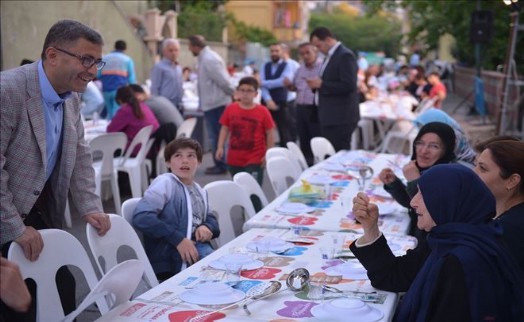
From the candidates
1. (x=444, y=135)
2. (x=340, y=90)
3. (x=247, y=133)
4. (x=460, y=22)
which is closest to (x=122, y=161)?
(x=247, y=133)

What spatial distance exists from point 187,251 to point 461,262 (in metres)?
1.92

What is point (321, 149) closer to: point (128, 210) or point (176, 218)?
point (176, 218)

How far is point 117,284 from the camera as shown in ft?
8.70

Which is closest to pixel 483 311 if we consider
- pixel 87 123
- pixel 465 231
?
pixel 465 231

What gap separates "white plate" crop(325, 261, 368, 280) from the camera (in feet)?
10.6

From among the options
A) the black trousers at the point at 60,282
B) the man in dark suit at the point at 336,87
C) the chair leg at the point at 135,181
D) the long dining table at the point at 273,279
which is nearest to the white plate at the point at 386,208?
the long dining table at the point at 273,279

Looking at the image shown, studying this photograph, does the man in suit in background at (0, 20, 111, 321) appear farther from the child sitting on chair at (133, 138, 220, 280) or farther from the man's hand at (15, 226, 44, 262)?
the child sitting on chair at (133, 138, 220, 280)

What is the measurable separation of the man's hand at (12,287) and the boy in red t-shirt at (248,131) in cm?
516

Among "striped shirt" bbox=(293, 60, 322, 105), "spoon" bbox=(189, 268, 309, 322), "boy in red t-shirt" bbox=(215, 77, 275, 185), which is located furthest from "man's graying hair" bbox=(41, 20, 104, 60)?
"striped shirt" bbox=(293, 60, 322, 105)

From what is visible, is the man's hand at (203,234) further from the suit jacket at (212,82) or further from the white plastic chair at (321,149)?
the suit jacket at (212,82)

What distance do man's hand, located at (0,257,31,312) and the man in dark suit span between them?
6.14 m

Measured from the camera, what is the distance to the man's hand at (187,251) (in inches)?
163

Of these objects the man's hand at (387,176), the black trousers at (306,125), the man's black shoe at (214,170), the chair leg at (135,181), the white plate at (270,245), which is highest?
the man's hand at (387,176)

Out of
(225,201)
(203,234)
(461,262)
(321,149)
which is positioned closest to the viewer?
(461,262)
